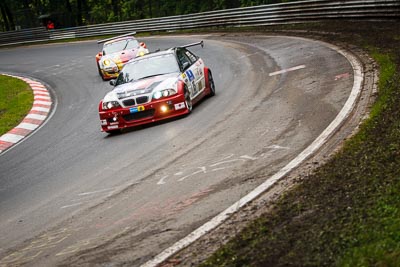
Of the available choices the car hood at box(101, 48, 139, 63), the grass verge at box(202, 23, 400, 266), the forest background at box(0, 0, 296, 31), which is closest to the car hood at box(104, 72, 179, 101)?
the grass verge at box(202, 23, 400, 266)

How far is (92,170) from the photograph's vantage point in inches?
376

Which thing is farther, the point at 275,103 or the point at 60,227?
the point at 275,103

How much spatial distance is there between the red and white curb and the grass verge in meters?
8.42

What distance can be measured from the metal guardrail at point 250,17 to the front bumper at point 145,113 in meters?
11.1

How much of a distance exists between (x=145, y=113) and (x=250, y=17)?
18987 millimetres

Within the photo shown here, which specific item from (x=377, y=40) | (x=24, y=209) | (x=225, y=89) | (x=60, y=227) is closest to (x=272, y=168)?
(x=60, y=227)

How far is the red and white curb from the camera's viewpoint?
1405cm

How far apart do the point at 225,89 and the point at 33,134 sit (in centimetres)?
432

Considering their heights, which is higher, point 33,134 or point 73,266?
point 73,266

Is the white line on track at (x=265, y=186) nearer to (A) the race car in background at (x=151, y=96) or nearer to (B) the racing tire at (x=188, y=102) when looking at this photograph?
(B) the racing tire at (x=188, y=102)

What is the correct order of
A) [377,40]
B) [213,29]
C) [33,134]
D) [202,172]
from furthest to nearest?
1. [213,29]
2. [377,40]
3. [33,134]
4. [202,172]

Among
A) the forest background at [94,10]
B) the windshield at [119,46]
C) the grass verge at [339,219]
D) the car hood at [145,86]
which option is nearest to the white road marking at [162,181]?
the grass verge at [339,219]

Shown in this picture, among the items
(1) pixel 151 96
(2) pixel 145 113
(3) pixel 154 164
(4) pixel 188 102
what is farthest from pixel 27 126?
(3) pixel 154 164

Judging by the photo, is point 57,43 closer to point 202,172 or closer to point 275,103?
point 275,103
